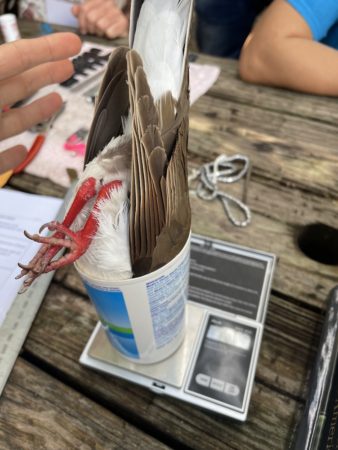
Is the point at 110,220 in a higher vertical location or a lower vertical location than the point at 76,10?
lower

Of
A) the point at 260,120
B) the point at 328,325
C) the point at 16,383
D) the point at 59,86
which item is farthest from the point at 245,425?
the point at 59,86

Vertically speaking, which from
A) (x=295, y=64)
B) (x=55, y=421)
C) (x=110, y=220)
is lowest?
(x=55, y=421)

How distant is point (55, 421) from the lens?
1.25 ft

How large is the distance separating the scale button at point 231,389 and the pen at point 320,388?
2.6 inches

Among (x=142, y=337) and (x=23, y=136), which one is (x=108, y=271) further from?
(x=23, y=136)

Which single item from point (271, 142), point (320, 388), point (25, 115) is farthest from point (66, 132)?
point (320, 388)

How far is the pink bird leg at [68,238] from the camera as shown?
0.24 metres

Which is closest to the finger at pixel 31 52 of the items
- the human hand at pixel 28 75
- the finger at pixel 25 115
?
the human hand at pixel 28 75

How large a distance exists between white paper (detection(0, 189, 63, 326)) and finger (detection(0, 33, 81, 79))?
0.19 meters

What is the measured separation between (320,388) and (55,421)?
26 cm

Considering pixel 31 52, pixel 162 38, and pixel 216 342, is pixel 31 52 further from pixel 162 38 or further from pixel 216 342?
Answer: pixel 216 342

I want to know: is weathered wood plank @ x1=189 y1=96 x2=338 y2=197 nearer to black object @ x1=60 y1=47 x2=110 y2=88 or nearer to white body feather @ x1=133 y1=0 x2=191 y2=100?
black object @ x1=60 y1=47 x2=110 y2=88

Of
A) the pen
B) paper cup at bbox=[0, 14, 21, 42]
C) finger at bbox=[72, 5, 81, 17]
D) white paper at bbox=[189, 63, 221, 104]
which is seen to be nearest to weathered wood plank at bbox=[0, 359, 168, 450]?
the pen

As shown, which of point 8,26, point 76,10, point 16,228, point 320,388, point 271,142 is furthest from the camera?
point 76,10
